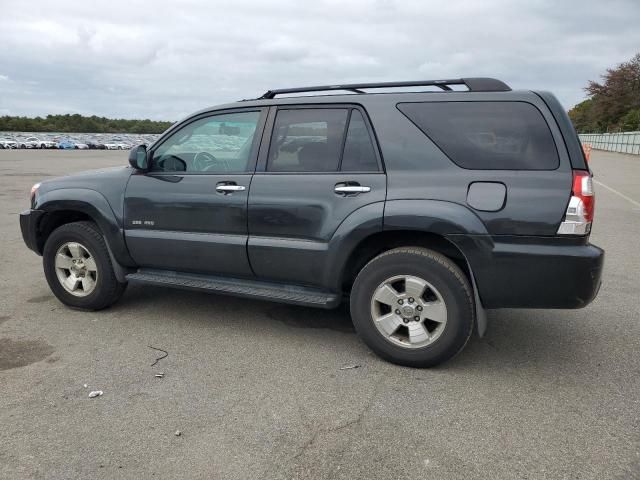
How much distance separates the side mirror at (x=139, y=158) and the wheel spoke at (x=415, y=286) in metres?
2.31

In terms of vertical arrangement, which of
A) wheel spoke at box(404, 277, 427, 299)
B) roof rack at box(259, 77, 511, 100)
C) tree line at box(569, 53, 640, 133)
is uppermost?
tree line at box(569, 53, 640, 133)

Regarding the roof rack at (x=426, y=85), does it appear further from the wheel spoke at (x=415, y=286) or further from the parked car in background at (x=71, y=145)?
the parked car in background at (x=71, y=145)

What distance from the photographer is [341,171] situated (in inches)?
149

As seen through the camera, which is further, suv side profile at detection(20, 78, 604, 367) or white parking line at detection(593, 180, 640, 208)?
white parking line at detection(593, 180, 640, 208)

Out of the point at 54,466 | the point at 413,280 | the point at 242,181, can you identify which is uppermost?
the point at 242,181

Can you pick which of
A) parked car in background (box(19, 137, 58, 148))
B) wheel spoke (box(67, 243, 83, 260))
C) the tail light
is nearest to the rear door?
the tail light

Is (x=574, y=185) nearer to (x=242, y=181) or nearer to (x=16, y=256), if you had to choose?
(x=242, y=181)

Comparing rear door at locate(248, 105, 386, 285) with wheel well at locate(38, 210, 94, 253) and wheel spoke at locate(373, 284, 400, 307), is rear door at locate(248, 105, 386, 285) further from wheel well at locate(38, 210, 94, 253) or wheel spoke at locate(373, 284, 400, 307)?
wheel well at locate(38, 210, 94, 253)

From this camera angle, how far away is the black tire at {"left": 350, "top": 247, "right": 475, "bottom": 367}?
135 inches

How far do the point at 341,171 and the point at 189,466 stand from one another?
211cm

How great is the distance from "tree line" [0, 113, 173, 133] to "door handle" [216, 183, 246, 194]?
75710 mm

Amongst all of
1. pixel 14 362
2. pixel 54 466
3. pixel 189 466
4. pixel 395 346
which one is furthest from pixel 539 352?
pixel 14 362

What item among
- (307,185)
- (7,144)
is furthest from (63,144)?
(307,185)

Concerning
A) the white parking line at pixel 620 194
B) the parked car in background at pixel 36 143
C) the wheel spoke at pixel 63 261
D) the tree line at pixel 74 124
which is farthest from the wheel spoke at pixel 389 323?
the tree line at pixel 74 124
